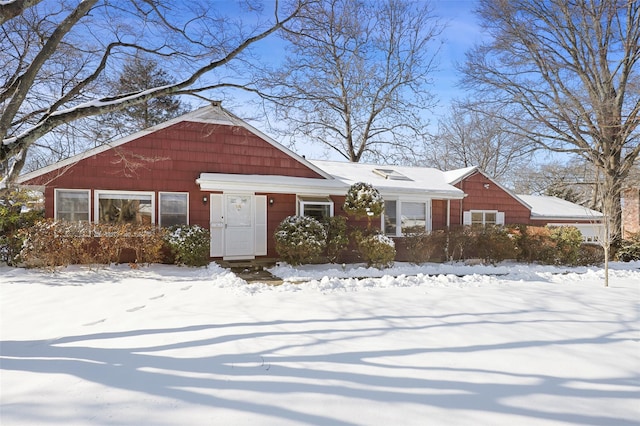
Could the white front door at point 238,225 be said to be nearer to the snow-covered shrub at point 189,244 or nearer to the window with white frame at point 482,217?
the snow-covered shrub at point 189,244

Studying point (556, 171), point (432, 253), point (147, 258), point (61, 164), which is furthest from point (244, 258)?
point (556, 171)

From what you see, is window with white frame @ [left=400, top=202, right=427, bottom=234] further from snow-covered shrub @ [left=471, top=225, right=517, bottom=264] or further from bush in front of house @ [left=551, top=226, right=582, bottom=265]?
bush in front of house @ [left=551, top=226, right=582, bottom=265]

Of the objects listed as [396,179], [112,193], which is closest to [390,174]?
→ [396,179]

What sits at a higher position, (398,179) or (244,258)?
(398,179)

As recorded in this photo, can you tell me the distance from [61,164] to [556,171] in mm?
26581

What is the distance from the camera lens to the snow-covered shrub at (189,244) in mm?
9422

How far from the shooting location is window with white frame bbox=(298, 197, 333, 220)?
37.1ft

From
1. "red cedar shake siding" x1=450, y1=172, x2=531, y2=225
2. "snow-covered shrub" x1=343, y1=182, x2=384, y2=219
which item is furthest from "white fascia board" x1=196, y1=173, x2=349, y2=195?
"red cedar shake siding" x1=450, y1=172, x2=531, y2=225

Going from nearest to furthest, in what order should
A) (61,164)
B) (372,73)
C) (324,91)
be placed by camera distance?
(324,91)
(61,164)
(372,73)

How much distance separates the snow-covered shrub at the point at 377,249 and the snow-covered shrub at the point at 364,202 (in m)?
0.68

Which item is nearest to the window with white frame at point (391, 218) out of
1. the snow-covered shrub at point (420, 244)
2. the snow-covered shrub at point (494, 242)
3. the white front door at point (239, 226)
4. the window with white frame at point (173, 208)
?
the snow-covered shrub at point (420, 244)

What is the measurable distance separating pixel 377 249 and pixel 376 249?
30mm

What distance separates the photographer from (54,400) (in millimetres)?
2750

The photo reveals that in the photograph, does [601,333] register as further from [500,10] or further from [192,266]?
[500,10]
